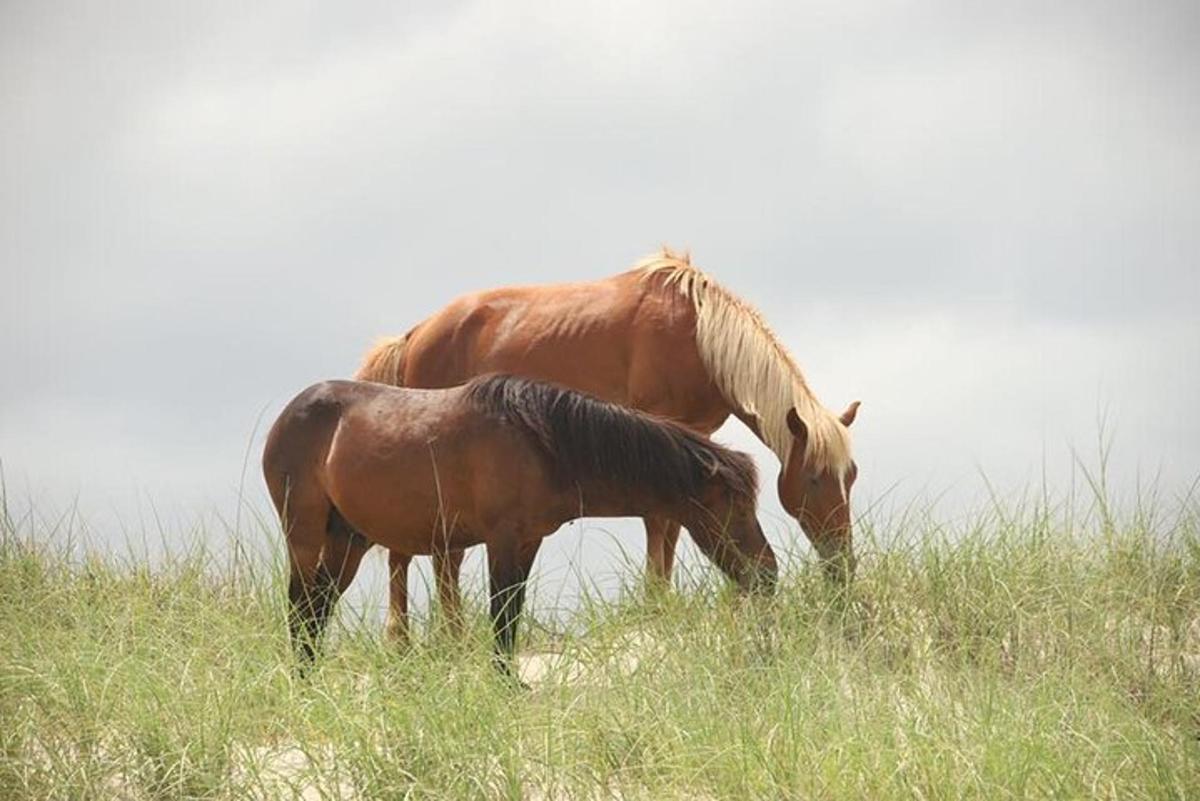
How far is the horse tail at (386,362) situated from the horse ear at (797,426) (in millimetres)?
3569

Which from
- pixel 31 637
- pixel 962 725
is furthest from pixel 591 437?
pixel 31 637

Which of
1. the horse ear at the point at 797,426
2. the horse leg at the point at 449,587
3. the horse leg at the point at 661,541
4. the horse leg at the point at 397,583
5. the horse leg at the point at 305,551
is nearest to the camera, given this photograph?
the horse leg at the point at 449,587

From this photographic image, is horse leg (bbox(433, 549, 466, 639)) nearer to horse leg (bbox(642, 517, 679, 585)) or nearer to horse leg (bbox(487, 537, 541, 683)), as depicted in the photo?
horse leg (bbox(487, 537, 541, 683))

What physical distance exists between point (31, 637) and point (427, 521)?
1989 mm

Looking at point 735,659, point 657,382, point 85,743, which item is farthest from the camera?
point 657,382

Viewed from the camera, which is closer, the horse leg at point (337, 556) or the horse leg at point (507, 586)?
the horse leg at point (507, 586)

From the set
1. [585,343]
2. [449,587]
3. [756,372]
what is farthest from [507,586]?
[585,343]

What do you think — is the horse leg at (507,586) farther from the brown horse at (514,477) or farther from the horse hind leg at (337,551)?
the horse hind leg at (337,551)

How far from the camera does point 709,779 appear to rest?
6.47 metres

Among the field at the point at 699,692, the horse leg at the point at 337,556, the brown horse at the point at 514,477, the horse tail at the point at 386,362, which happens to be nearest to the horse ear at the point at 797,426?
the field at the point at 699,692

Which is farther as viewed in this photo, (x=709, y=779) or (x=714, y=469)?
(x=714, y=469)

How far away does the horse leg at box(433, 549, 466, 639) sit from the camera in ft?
28.3

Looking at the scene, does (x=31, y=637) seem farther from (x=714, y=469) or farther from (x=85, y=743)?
(x=714, y=469)

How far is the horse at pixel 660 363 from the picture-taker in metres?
9.62
